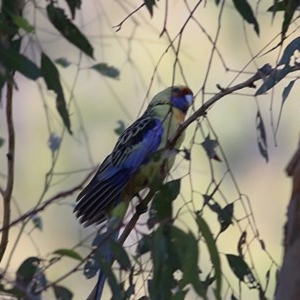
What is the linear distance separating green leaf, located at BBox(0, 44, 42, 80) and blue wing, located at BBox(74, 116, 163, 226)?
68cm

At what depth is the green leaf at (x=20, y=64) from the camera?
4.73ft

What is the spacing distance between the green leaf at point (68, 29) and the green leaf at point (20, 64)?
0.15m

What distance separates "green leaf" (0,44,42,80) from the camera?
1442 millimetres

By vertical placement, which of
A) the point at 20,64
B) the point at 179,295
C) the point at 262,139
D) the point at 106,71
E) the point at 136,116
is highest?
the point at 136,116

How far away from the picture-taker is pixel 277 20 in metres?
4.03

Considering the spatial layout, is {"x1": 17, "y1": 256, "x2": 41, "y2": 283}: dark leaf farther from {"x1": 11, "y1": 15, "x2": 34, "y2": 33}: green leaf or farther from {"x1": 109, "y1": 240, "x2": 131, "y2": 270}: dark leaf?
{"x1": 11, "y1": 15, "x2": 34, "y2": 33}: green leaf

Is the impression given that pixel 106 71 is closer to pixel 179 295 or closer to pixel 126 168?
pixel 126 168

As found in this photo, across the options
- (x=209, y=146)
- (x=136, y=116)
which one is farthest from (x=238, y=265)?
(x=136, y=116)

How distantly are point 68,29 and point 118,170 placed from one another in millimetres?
678

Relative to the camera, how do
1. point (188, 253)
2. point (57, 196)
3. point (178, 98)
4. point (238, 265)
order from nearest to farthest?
point (57, 196) → point (188, 253) → point (238, 265) → point (178, 98)

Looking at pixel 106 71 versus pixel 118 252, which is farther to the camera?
pixel 106 71

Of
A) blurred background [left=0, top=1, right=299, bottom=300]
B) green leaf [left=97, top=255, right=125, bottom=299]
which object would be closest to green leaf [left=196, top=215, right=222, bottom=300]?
green leaf [left=97, top=255, right=125, bottom=299]

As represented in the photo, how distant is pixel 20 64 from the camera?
145cm

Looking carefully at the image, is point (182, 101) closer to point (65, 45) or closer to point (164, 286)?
point (164, 286)
